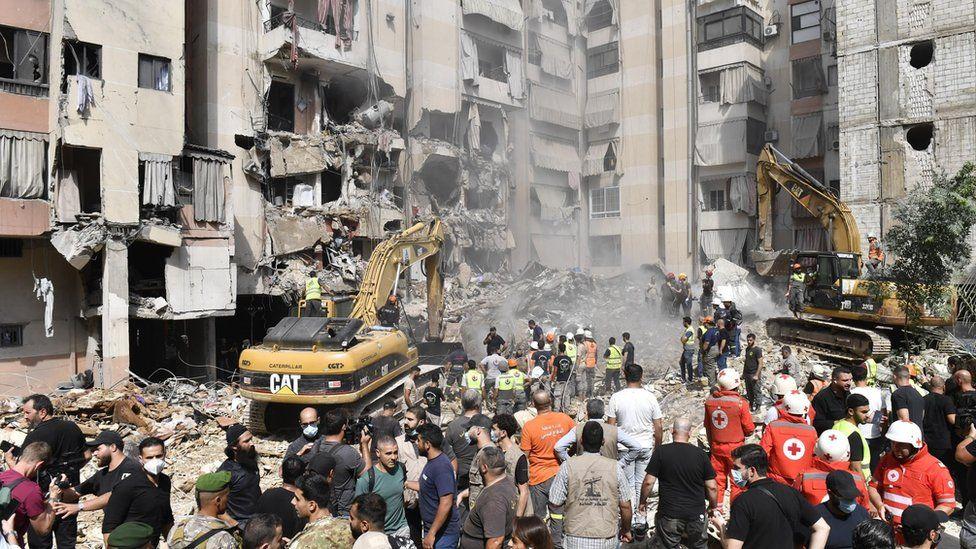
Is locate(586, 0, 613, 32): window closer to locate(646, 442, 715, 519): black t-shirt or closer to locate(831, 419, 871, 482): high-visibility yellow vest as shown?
locate(831, 419, 871, 482): high-visibility yellow vest

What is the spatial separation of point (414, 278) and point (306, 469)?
2081 cm

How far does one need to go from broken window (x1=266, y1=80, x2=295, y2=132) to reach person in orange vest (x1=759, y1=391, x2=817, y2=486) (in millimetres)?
20793

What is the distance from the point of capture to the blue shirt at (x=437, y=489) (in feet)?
16.3

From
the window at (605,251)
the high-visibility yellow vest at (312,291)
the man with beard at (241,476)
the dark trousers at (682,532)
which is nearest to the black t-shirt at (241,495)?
the man with beard at (241,476)

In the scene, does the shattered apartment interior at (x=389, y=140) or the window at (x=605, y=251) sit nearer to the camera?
the shattered apartment interior at (x=389, y=140)

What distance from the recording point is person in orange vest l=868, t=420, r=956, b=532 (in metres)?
4.66

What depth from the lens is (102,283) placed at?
52.9 ft

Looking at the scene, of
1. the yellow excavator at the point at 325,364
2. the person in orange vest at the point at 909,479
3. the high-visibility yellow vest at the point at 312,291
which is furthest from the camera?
the high-visibility yellow vest at the point at 312,291

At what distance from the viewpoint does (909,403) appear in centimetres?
636

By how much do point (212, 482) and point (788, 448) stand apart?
180 inches

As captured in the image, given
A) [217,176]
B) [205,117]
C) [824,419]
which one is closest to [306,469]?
[824,419]

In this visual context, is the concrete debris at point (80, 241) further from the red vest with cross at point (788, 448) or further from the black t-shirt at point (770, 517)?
the black t-shirt at point (770, 517)

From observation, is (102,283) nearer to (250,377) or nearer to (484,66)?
(250,377)

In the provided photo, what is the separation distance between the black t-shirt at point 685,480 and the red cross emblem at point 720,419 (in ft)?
4.09
